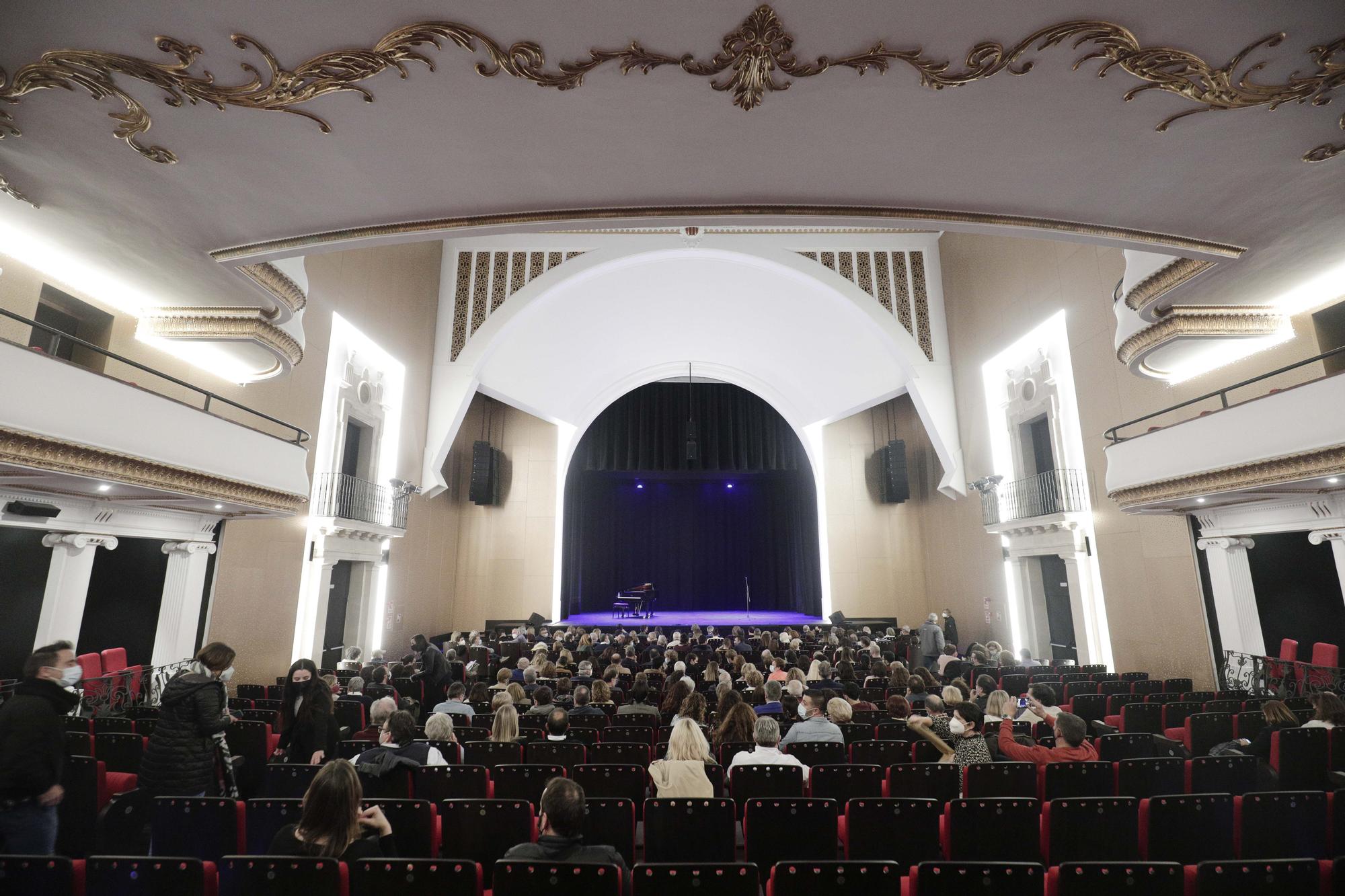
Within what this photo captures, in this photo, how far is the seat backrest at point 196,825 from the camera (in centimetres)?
312

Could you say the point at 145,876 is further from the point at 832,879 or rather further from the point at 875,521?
the point at 875,521

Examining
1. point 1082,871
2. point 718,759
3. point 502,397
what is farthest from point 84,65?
point 502,397

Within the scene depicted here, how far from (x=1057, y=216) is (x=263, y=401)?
1097cm

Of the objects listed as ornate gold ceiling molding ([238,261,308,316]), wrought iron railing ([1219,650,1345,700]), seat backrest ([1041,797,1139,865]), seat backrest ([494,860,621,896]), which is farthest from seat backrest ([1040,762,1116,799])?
ornate gold ceiling molding ([238,261,308,316])

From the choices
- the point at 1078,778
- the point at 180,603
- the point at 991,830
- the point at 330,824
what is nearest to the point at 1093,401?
the point at 1078,778

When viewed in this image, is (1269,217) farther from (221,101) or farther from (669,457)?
(669,457)

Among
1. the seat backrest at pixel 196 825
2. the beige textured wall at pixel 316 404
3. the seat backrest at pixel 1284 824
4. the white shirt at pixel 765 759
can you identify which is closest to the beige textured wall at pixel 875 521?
the beige textured wall at pixel 316 404

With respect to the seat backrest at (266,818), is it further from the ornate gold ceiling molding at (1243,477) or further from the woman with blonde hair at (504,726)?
the ornate gold ceiling molding at (1243,477)

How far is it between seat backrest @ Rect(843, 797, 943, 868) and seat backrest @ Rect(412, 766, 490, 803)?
2.17 m

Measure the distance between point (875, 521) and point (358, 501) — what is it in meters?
14.6

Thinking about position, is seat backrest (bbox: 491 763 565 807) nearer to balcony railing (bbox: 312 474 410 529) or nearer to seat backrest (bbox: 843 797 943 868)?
seat backrest (bbox: 843 797 943 868)

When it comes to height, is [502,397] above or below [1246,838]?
above

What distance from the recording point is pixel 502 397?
17500 millimetres

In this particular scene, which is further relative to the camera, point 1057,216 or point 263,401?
point 263,401
